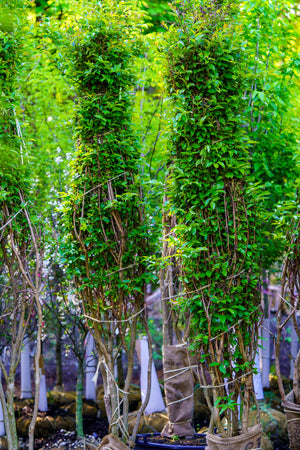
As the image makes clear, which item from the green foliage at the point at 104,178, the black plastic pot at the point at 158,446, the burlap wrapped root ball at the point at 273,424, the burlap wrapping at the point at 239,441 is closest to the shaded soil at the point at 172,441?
the black plastic pot at the point at 158,446

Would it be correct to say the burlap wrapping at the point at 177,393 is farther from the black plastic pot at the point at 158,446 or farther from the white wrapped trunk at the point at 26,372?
the white wrapped trunk at the point at 26,372

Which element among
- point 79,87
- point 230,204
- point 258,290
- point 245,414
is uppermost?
point 79,87

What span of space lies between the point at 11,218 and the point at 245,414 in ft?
7.33

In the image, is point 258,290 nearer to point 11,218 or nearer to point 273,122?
point 11,218

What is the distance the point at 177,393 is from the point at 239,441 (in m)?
1.49

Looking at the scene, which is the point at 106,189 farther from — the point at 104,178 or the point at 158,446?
the point at 158,446

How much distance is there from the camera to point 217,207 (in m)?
3.24

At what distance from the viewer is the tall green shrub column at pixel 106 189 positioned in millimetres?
3568

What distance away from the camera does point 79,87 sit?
3.74m

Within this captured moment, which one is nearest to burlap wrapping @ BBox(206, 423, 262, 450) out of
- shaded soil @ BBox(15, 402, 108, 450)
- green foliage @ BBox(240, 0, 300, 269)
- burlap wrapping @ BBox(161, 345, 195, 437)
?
burlap wrapping @ BBox(161, 345, 195, 437)

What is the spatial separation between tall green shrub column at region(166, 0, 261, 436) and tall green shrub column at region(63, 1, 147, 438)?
460 millimetres

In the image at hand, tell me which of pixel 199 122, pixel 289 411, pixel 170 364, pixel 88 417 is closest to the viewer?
pixel 199 122

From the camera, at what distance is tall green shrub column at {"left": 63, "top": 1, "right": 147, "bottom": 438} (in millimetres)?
3568

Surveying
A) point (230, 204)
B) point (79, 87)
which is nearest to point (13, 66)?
point (79, 87)
